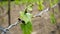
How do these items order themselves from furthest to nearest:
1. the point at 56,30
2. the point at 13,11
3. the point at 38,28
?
the point at 13,11 < the point at 38,28 < the point at 56,30

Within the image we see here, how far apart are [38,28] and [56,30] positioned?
1.30 feet

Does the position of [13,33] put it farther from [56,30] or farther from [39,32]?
[56,30]

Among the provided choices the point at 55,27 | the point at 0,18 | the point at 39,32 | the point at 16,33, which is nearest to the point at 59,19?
the point at 55,27

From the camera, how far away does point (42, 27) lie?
121 inches

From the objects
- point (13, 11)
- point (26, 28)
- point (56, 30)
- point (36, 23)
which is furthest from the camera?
point (13, 11)

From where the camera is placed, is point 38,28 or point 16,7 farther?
point 16,7

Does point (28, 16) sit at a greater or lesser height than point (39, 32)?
greater

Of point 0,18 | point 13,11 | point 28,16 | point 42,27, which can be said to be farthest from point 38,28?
point 28,16

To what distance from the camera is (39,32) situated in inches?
118

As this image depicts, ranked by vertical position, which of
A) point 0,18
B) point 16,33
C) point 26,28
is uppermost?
point 26,28

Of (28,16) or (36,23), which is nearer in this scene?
(28,16)

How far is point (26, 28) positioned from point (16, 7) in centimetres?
374

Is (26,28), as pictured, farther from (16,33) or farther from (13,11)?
(13,11)

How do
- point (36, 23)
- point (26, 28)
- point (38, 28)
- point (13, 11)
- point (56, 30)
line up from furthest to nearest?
point (13, 11), point (36, 23), point (38, 28), point (56, 30), point (26, 28)
